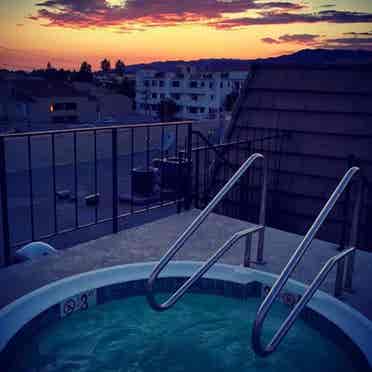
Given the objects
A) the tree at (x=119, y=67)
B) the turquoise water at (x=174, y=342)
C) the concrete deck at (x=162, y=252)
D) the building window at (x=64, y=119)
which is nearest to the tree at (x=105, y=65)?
the tree at (x=119, y=67)

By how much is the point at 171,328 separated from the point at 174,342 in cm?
18

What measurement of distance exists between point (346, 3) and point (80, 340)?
9.62 metres

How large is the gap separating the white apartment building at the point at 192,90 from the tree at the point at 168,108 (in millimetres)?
1542

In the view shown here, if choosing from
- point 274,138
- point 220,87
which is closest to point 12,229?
point 274,138

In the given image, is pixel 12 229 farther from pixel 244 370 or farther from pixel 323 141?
pixel 244 370

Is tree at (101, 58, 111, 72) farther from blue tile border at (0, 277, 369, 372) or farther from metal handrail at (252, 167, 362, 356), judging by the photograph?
metal handrail at (252, 167, 362, 356)

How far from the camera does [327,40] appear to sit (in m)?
14.2

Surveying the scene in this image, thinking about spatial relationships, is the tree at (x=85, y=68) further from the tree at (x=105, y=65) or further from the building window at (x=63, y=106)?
the building window at (x=63, y=106)

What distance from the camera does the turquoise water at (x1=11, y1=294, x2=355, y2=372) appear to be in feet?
9.92

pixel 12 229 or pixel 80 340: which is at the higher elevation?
pixel 80 340

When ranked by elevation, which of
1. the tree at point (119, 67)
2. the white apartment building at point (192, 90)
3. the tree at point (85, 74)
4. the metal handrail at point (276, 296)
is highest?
the tree at point (119, 67)

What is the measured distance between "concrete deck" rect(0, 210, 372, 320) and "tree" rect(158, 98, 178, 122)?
61320 mm

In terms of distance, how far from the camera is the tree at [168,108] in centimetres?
6594

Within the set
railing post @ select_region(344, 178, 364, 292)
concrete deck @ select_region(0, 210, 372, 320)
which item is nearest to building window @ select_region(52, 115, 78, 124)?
concrete deck @ select_region(0, 210, 372, 320)
